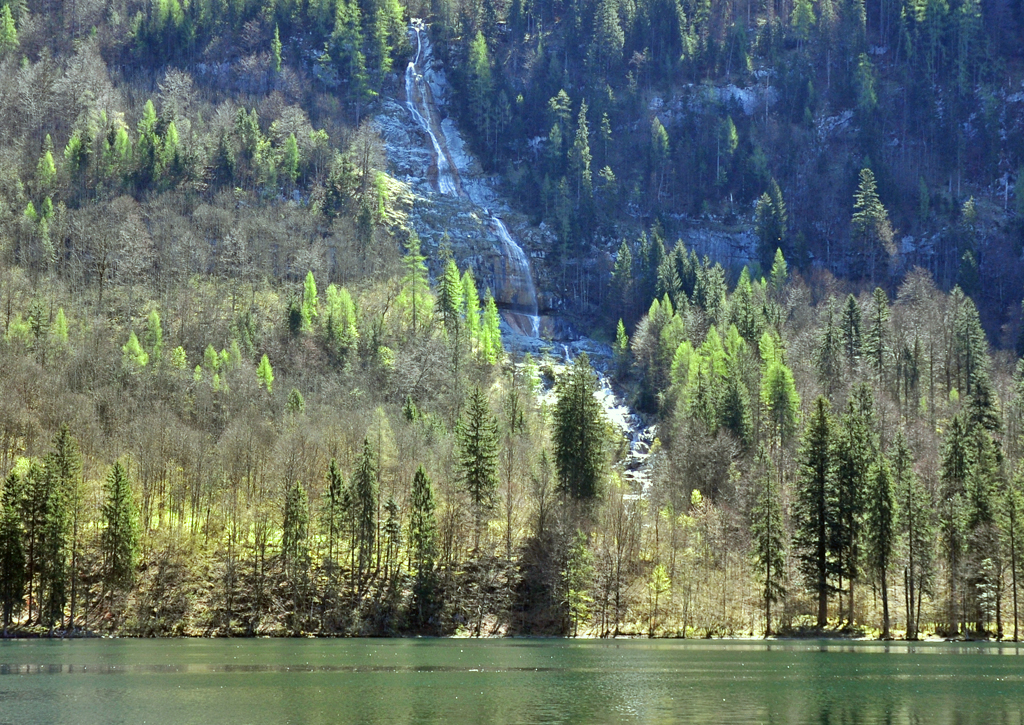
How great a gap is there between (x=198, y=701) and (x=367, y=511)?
159ft

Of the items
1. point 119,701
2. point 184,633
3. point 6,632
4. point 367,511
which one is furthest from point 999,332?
point 119,701

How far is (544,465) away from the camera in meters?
108

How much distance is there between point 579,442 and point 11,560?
168 feet

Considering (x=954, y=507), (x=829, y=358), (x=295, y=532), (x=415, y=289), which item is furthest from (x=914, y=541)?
(x=415, y=289)

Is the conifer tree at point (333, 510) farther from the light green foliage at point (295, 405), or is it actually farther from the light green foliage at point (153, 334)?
the light green foliage at point (153, 334)

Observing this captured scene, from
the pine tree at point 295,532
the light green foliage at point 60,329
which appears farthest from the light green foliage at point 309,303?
the pine tree at point 295,532

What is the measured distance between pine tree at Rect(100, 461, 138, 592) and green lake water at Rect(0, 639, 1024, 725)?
11152 mm

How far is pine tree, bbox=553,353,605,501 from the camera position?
10756 centimetres

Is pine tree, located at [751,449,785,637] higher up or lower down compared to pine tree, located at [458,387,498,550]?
lower down

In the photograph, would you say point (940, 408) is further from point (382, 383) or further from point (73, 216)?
point (73, 216)

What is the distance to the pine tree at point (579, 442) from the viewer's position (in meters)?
108

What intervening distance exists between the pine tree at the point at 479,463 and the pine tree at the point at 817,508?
27976mm

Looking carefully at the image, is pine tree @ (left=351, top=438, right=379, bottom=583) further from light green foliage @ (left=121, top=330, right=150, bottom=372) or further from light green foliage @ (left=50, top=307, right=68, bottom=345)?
light green foliage @ (left=50, top=307, right=68, bottom=345)

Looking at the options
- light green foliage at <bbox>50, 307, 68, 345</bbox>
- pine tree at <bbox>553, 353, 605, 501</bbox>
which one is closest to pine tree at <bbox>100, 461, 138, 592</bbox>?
pine tree at <bbox>553, 353, 605, 501</bbox>
